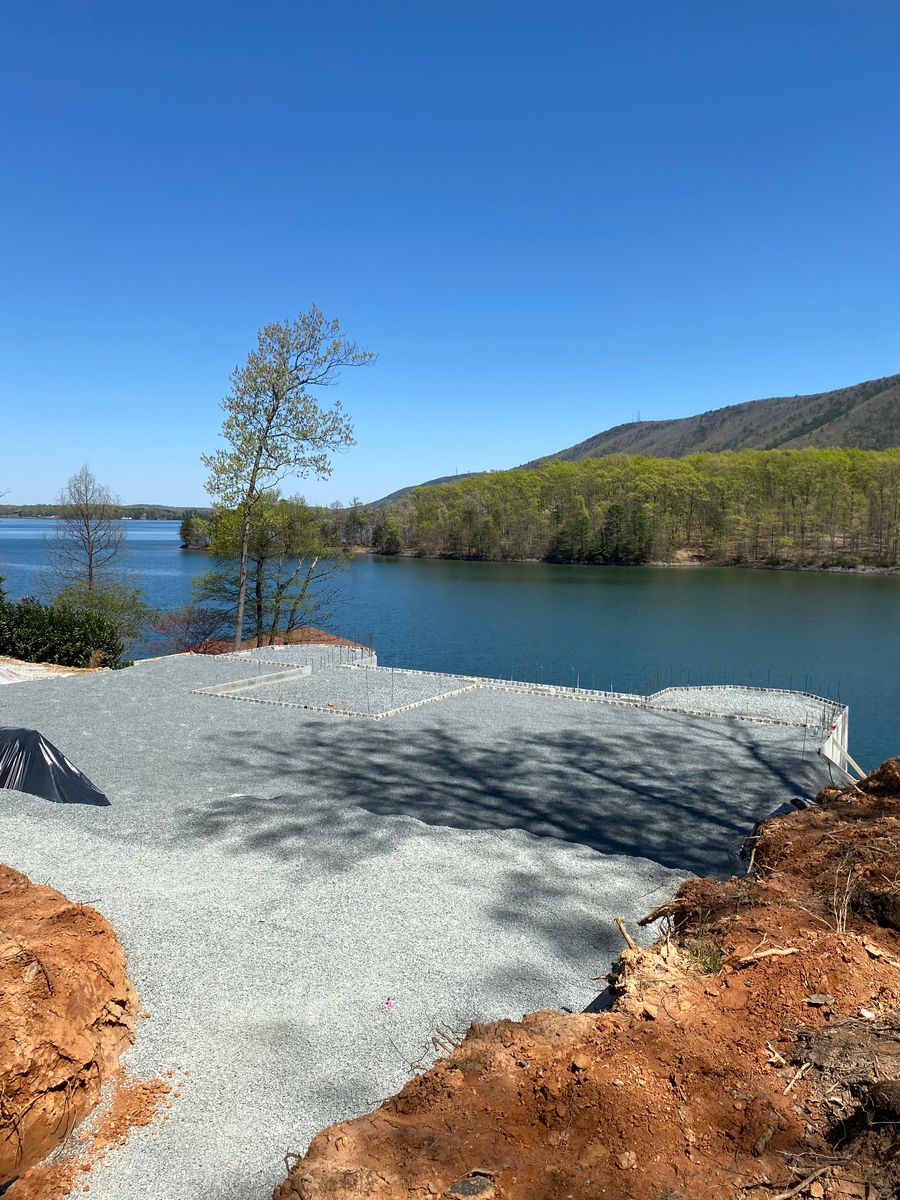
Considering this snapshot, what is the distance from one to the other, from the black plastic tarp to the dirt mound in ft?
9.13

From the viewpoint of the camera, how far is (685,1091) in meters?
2.50

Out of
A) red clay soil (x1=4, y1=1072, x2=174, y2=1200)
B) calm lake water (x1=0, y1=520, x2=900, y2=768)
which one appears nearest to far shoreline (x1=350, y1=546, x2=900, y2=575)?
calm lake water (x1=0, y1=520, x2=900, y2=768)

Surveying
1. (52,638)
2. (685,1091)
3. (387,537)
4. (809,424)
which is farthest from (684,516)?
(809,424)

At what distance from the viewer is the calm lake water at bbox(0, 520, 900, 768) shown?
2333 cm

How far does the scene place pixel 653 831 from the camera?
658cm

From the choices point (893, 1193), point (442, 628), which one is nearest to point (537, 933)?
point (893, 1193)

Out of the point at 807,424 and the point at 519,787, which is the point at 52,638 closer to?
the point at 519,787

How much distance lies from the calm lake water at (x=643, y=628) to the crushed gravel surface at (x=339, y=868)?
10196 millimetres

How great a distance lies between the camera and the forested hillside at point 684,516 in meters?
65.1

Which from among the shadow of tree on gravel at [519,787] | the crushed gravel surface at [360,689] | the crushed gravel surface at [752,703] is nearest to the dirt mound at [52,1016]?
the shadow of tree on gravel at [519,787]

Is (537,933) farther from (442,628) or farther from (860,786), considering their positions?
(442,628)

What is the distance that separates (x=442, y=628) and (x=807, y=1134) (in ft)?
97.9

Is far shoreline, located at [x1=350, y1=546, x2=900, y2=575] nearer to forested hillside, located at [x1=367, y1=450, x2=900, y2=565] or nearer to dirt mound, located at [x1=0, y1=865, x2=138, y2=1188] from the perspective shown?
forested hillside, located at [x1=367, y1=450, x2=900, y2=565]

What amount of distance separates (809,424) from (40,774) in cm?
17304
